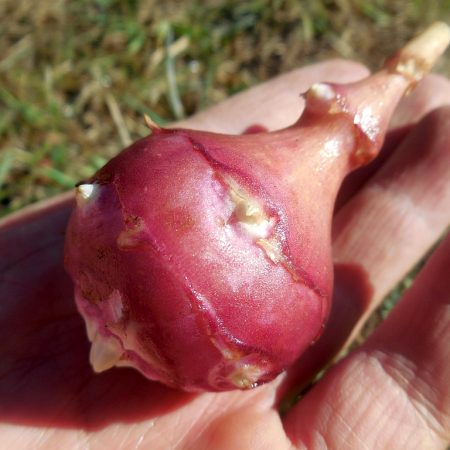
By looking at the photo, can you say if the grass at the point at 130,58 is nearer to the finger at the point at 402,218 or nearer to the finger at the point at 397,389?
the finger at the point at 402,218

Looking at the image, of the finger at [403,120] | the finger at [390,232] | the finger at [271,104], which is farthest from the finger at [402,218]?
the finger at [271,104]

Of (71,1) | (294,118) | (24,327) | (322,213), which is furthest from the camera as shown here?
(71,1)

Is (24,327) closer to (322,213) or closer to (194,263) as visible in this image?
(194,263)

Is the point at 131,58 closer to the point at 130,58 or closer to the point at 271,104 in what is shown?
the point at 130,58

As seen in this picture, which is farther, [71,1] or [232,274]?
[71,1]

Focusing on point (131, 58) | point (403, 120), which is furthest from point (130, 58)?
point (403, 120)

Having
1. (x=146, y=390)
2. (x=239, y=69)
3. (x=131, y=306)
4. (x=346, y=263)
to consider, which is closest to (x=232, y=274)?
(x=131, y=306)
